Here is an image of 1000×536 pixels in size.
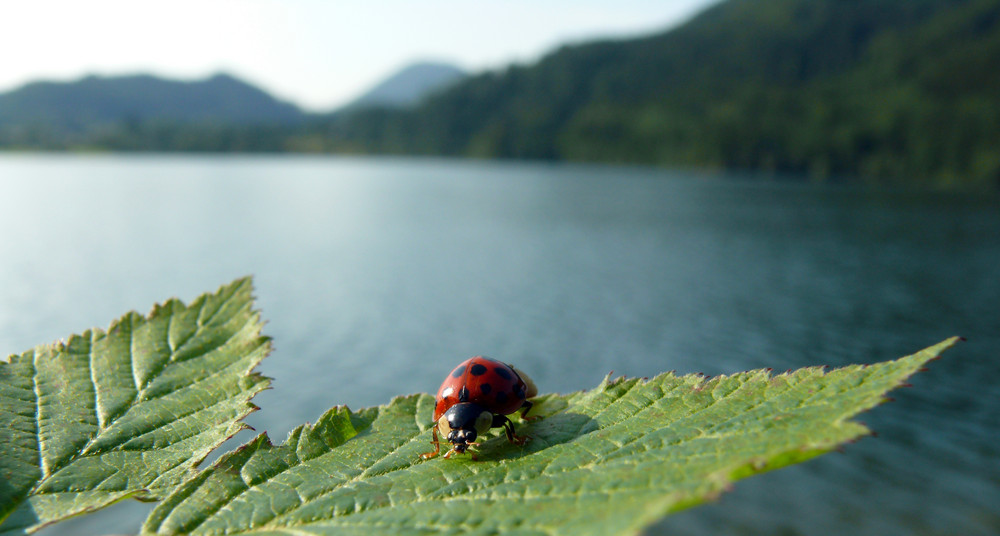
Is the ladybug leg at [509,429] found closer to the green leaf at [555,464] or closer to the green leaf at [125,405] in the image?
the green leaf at [555,464]

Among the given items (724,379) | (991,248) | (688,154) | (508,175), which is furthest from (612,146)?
(724,379)

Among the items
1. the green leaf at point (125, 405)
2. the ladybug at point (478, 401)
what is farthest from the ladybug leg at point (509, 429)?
the green leaf at point (125, 405)

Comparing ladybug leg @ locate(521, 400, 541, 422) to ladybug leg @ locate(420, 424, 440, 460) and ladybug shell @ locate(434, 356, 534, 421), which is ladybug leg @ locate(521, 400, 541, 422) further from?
ladybug leg @ locate(420, 424, 440, 460)

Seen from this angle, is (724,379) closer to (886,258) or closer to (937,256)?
(886,258)

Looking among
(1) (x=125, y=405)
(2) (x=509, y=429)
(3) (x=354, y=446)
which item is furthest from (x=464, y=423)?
(1) (x=125, y=405)

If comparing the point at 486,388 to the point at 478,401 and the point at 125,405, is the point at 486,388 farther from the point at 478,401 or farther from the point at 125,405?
the point at 125,405

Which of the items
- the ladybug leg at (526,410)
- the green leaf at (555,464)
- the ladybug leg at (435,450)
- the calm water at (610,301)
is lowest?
the calm water at (610,301)
